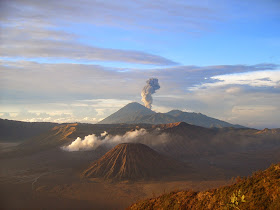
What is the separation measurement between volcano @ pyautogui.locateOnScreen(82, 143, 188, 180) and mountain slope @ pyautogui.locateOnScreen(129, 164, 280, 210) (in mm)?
48947

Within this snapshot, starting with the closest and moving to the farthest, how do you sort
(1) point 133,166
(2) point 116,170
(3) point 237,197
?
(3) point 237,197 → (2) point 116,170 → (1) point 133,166

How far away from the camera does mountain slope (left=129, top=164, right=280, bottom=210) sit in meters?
17.6

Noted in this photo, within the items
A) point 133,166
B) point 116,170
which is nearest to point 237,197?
point 133,166

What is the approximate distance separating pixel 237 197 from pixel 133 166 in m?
60.9

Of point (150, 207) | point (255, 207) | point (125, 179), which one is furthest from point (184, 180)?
point (255, 207)

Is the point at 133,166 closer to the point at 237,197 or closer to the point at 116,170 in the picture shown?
the point at 116,170

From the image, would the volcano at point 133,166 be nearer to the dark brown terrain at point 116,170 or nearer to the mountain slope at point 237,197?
the dark brown terrain at point 116,170

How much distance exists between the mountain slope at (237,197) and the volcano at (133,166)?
48947mm

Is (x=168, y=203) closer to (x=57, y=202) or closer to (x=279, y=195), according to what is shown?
(x=279, y=195)

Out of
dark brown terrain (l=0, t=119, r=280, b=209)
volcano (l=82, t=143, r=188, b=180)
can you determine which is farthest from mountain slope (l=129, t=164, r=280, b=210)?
volcano (l=82, t=143, r=188, b=180)

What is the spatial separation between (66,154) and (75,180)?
4515cm

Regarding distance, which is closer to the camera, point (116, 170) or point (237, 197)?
point (237, 197)

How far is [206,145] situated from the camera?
14112cm

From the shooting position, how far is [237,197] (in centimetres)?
1902
